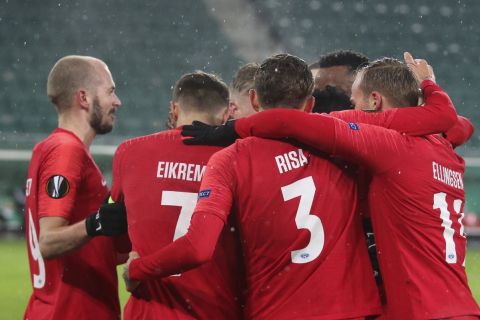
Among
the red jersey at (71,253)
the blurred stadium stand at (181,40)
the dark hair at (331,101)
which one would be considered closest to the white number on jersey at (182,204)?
the red jersey at (71,253)

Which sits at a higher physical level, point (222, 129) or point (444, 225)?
point (222, 129)

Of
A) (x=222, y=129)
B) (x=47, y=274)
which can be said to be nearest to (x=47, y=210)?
(x=47, y=274)

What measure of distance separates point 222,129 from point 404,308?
93 cm

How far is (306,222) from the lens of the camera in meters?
2.84

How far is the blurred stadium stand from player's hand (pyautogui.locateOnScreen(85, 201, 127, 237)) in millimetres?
12684

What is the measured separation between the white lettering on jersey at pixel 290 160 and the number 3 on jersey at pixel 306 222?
6 cm

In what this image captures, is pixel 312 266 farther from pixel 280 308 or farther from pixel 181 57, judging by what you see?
pixel 181 57

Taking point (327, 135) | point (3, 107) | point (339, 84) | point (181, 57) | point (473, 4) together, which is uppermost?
point (473, 4)

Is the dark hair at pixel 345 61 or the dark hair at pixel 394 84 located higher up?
the dark hair at pixel 345 61

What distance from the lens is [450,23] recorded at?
1727cm

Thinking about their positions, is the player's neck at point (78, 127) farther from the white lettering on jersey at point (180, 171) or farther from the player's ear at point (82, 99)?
the white lettering on jersey at point (180, 171)

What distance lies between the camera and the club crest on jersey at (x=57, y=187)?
11.2 feet

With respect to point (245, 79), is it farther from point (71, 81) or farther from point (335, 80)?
point (71, 81)

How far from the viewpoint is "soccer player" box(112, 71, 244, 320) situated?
9.95 feet
